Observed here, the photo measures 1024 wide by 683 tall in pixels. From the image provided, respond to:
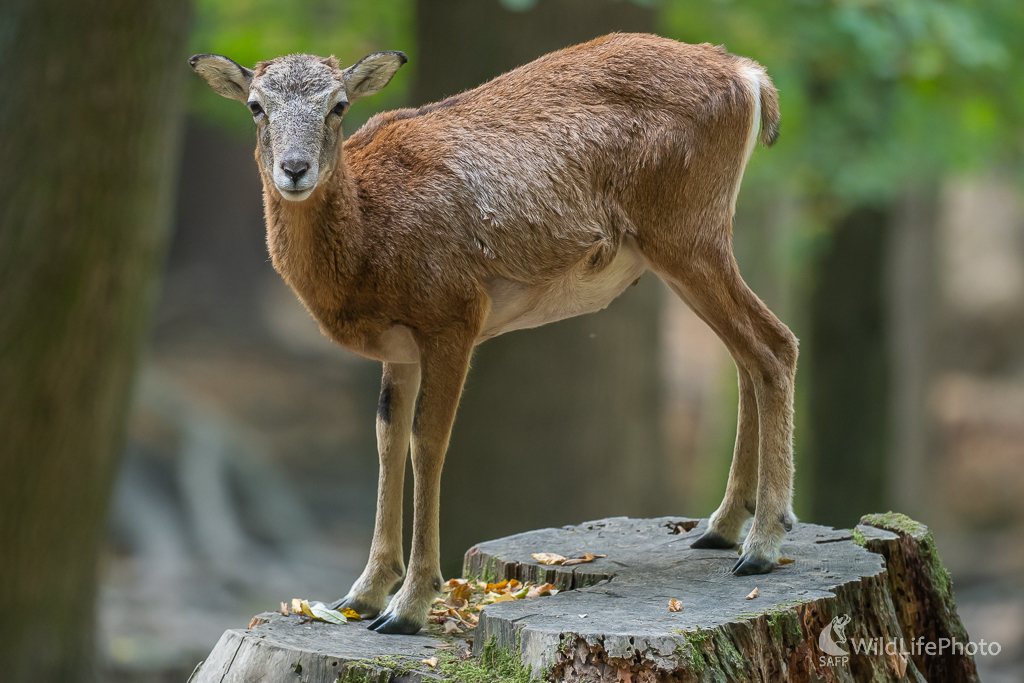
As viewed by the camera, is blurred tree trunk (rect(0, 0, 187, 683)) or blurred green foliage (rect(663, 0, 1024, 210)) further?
blurred green foliage (rect(663, 0, 1024, 210))

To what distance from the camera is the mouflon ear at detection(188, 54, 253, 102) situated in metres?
3.96

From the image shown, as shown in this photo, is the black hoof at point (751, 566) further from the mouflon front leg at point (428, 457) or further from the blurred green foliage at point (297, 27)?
the blurred green foliage at point (297, 27)

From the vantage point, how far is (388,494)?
4.51 metres

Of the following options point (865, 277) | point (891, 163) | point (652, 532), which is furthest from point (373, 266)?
point (865, 277)

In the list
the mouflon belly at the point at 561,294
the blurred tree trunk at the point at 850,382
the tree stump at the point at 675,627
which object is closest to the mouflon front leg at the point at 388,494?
the tree stump at the point at 675,627

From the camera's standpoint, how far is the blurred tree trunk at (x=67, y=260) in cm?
643

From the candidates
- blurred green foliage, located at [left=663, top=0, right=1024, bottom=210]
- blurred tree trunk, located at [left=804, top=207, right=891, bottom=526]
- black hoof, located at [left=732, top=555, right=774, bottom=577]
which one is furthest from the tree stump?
blurred tree trunk, located at [left=804, top=207, right=891, bottom=526]

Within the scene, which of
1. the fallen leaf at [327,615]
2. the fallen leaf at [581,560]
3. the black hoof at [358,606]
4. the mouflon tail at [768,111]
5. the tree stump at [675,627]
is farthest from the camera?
the mouflon tail at [768,111]

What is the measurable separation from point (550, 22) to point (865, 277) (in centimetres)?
534

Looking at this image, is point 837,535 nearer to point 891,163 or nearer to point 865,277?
point 891,163

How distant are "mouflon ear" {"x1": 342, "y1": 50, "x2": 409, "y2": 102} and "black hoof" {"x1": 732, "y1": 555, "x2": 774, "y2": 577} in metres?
2.48

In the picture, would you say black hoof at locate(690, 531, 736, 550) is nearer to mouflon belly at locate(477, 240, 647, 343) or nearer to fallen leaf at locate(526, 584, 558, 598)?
fallen leaf at locate(526, 584, 558, 598)

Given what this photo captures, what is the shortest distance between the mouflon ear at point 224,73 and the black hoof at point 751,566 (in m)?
2.78

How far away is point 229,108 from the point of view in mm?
12344
